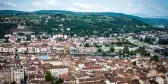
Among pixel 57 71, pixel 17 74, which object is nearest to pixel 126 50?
Result: pixel 57 71

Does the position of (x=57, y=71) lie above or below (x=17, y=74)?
below

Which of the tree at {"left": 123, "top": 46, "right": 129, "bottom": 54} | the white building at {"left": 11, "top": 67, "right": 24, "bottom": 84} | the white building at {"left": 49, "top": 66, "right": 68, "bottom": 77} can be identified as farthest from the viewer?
the tree at {"left": 123, "top": 46, "right": 129, "bottom": 54}

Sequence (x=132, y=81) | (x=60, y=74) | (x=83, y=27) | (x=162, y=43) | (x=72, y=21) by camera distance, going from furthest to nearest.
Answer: (x=72, y=21) → (x=83, y=27) → (x=162, y=43) → (x=60, y=74) → (x=132, y=81)

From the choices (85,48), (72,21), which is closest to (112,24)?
(72,21)

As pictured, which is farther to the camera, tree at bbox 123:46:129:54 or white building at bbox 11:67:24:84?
tree at bbox 123:46:129:54

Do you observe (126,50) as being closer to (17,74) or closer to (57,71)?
(57,71)

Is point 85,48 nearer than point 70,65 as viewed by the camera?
No

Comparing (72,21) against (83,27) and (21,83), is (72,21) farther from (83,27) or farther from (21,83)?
(21,83)

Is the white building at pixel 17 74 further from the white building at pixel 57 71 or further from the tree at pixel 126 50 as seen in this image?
the tree at pixel 126 50

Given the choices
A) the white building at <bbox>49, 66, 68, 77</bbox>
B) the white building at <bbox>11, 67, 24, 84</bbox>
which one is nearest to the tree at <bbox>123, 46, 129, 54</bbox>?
the white building at <bbox>49, 66, 68, 77</bbox>

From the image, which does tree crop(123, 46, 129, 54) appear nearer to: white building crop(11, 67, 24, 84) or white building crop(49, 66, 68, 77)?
white building crop(49, 66, 68, 77)

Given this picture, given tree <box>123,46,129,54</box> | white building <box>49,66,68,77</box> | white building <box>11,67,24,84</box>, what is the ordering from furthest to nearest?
tree <box>123,46,129,54</box>
white building <box>49,66,68,77</box>
white building <box>11,67,24,84</box>
